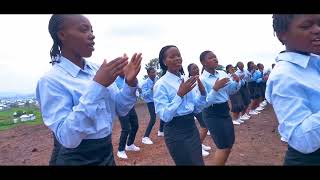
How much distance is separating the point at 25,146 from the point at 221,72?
521cm

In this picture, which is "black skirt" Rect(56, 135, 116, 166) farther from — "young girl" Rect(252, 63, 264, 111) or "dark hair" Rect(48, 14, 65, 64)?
"young girl" Rect(252, 63, 264, 111)

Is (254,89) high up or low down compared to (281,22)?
down

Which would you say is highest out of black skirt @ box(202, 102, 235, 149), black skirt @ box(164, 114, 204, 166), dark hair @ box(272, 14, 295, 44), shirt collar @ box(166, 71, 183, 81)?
dark hair @ box(272, 14, 295, 44)

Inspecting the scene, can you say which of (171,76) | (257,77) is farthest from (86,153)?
(257,77)

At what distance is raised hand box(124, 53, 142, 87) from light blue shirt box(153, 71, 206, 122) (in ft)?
4.29

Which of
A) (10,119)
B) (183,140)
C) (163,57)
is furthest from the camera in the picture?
(10,119)

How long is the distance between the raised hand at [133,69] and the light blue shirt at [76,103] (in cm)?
6

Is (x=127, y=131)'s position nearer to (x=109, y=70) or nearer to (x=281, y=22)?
(x=109, y=70)

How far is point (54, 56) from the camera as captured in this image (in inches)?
92.4

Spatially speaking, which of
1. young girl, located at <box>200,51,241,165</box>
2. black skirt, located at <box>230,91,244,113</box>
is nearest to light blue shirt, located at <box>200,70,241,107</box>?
young girl, located at <box>200,51,241,165</box>

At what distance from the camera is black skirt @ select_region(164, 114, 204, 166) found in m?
3.74

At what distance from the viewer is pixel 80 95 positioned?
2.11 metres

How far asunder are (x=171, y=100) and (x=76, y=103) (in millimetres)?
1843
